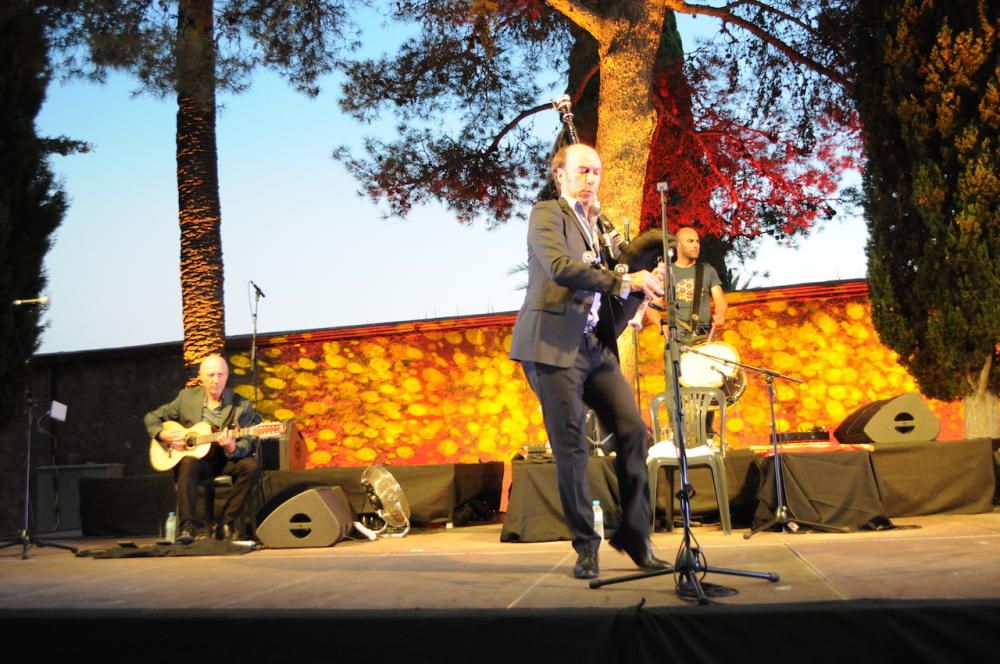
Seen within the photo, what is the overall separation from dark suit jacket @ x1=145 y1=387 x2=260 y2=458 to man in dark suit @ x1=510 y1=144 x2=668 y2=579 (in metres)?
3.73

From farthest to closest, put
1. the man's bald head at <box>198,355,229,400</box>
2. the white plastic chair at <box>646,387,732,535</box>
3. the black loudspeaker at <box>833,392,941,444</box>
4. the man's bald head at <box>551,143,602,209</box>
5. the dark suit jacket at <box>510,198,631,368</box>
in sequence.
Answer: the man's bald head at <box>198,355,229,400</box>
the black loudspeaker at <box>833,392,941,444</box>
the white plastic chair at <box>646,387,732,535</box>
the man's bald head at <box>551,143,602,209</box>
the dark suit jacket at <box>510,198,631,368</box>

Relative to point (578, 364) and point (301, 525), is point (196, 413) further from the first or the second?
point (578, 364)

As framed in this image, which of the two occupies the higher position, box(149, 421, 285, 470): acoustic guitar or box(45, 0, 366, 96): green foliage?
box(45, 0, 366, 96): green foliage

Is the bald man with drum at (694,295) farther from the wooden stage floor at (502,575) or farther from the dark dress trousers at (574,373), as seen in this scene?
the dark dress trousers at (574,373)

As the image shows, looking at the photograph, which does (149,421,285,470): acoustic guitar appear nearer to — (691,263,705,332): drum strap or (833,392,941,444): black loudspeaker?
→ (691,263,705,332): drum strap

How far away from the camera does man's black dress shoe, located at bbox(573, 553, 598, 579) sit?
3.64 metres

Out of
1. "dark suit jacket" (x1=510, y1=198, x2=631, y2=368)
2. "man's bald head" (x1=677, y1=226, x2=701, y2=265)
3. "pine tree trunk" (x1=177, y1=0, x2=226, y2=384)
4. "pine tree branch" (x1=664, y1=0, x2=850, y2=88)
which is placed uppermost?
"pine tree branch" (x1=664, y1=0, x2=850, y2=88)

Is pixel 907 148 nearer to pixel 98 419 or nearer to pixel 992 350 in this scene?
pixel 992 350

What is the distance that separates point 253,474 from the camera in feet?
22.5

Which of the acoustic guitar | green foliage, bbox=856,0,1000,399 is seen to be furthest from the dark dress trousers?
green foliage, bbox=856,0,1000,399

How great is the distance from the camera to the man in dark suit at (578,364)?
3.61 m

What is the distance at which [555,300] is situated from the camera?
3.63 metres

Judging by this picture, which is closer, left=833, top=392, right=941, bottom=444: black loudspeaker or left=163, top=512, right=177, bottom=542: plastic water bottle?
left=833, top=392, right=941, bottom=444: black loudspeaker

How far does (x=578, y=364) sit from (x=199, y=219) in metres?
6.80
